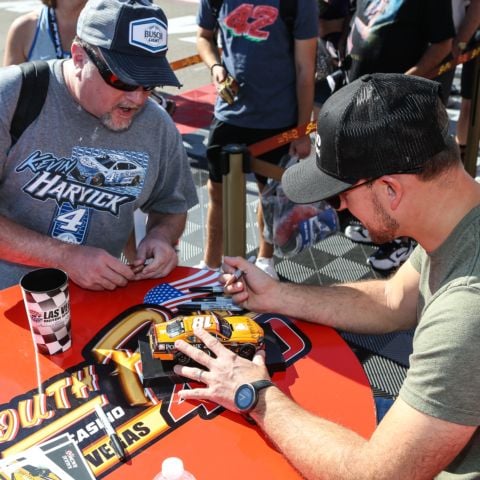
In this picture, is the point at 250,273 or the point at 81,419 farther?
the point at 250,273

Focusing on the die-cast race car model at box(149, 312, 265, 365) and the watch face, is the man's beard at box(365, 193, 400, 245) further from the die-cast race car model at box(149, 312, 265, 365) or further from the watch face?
the watch face

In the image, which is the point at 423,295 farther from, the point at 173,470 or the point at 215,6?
the point at 215,6

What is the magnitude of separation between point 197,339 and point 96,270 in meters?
0.54

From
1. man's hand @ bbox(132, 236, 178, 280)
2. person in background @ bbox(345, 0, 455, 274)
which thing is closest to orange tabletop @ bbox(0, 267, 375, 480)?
man's hand @ bbox(132, 236, 178, 280)

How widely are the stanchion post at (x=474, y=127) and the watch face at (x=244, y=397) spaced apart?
12.6 feet

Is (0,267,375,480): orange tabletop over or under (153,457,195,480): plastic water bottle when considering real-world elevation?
under

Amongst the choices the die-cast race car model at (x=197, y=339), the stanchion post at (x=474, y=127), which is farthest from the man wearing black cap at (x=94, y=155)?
the stanchion post at (x=474, y=127)

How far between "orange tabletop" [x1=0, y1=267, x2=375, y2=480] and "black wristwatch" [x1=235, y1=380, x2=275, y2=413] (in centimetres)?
6

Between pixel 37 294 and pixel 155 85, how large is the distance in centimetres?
84

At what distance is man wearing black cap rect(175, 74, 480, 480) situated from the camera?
51.6 inches

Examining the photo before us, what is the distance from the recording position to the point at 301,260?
13.2 feet

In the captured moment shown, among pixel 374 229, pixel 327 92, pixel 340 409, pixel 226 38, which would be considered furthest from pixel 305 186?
pixel 327 92

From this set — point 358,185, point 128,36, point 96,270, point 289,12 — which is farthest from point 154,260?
point 289,12

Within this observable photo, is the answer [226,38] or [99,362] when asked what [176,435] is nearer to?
[99,362]
